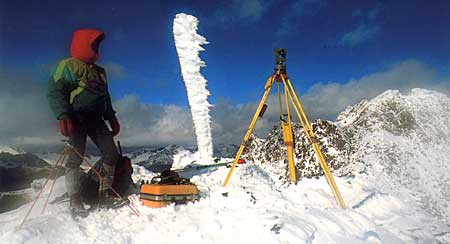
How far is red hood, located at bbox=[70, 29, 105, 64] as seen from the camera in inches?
205

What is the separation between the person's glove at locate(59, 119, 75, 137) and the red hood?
4.02 feet

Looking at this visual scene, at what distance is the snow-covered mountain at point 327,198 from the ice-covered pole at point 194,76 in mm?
1024

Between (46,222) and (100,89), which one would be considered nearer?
(46,222)

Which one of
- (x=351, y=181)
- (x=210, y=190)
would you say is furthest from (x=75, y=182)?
(x=351, y=181)

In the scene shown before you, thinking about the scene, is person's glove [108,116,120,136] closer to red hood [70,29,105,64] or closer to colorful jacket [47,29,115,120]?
colorful jacket [47,29,115,120]

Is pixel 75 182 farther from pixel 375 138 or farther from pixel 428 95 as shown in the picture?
pixel 428 95

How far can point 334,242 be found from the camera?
13.3 ft

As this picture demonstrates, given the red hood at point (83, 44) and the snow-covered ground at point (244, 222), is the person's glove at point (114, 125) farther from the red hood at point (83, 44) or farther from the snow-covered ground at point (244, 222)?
the snow-covered ground at point (244, 222)

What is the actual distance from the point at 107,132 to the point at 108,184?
3.25 ft

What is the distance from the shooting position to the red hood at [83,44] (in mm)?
5215

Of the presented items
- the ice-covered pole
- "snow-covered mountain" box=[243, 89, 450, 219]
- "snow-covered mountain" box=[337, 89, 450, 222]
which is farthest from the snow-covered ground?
the ice-covered pole

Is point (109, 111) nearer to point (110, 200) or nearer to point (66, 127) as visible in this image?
point (66, 127)

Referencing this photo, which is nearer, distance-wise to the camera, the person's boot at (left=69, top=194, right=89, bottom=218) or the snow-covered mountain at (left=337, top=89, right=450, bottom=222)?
the person's boot at (left=69, top=194, right=89, bottom=218)

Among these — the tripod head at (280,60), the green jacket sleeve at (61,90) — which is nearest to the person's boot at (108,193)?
the green jacket sleeve at (61,90)
